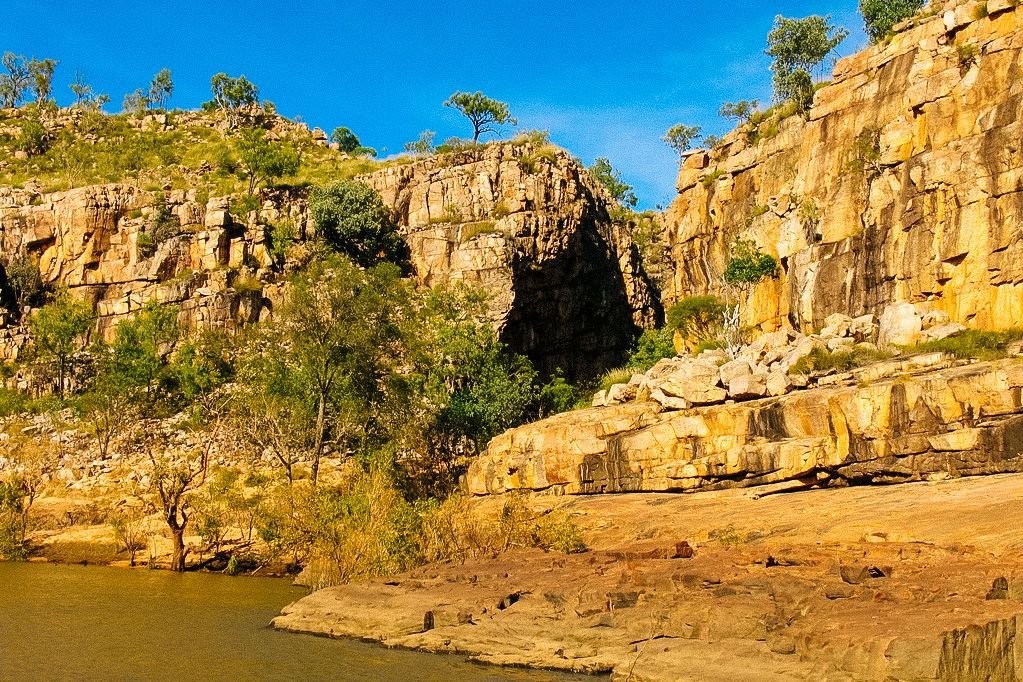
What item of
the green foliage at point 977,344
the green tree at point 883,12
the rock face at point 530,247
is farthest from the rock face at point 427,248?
the green foliage at point 977,344

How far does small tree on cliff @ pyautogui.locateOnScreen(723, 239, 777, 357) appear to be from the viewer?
5147 centimetres

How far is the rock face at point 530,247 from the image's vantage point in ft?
218

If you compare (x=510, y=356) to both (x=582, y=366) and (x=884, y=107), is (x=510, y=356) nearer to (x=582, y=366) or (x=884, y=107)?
(x=582, y=366)

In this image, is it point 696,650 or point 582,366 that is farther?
point 582,366

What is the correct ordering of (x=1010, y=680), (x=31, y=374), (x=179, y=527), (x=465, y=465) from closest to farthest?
(x=1010, y=680) < (x=179, y=527) < (x=465, y=465) < (x=31, y=374)

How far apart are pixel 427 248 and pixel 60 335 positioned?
25.7m

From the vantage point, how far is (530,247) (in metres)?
67.0

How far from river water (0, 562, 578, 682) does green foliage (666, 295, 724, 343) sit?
1228 inches

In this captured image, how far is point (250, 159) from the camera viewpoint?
7556 cm

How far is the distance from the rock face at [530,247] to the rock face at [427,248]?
0.33 feet

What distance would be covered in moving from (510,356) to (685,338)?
12.3 metres

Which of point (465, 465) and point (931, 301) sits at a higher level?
point (931, 301)

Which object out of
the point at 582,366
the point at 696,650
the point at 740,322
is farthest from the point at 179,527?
the point at 582,366

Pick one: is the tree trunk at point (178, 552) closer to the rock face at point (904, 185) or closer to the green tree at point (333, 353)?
the green tree at point (333, 353)
